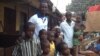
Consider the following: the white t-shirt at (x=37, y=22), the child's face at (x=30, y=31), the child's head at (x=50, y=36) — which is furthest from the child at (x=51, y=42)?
the child's face at (x=30, y=31)

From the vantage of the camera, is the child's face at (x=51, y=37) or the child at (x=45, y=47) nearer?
the child at (x=45, y=47)

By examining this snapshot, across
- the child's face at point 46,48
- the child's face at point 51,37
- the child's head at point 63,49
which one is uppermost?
the child's face at point 51,37

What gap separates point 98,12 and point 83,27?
23.9 inches

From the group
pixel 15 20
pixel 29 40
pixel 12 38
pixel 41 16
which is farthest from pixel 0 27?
pixel 29 40

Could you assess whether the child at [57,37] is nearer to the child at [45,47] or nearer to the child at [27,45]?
the child at [45,47]

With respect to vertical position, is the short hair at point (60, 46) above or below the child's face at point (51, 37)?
below

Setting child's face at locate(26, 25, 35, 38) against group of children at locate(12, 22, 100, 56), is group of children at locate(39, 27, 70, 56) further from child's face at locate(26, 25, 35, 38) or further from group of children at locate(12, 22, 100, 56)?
child's face at locate(26, 25, 35, 38)

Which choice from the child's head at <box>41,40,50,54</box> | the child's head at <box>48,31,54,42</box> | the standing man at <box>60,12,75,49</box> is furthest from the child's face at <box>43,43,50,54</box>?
the standing man at <box>60,12,75,49</box>

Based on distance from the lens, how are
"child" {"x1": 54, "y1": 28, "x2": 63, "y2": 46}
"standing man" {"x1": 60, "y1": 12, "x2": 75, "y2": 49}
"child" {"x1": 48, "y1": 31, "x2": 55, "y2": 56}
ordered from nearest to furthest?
"child" {"x1": 48, "y1": 31, "x2": 55, "y2": 56}
"child" {"x1": 54, "y1": 28, "x2": 63, "y2": 46}
"standing man" {"x1": 60, "y1": 12, "x2": 75, "y2": 49}

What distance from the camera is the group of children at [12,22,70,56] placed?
224 inches

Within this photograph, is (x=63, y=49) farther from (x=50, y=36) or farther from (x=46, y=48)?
(x=46, y=48)

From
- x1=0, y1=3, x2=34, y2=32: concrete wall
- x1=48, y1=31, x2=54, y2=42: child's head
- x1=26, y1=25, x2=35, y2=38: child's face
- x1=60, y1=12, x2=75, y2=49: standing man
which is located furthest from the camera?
x1=0, y1=3, x2=34, y2=32: concrete wall

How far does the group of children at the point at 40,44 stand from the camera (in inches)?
224

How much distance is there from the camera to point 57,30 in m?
7.71
